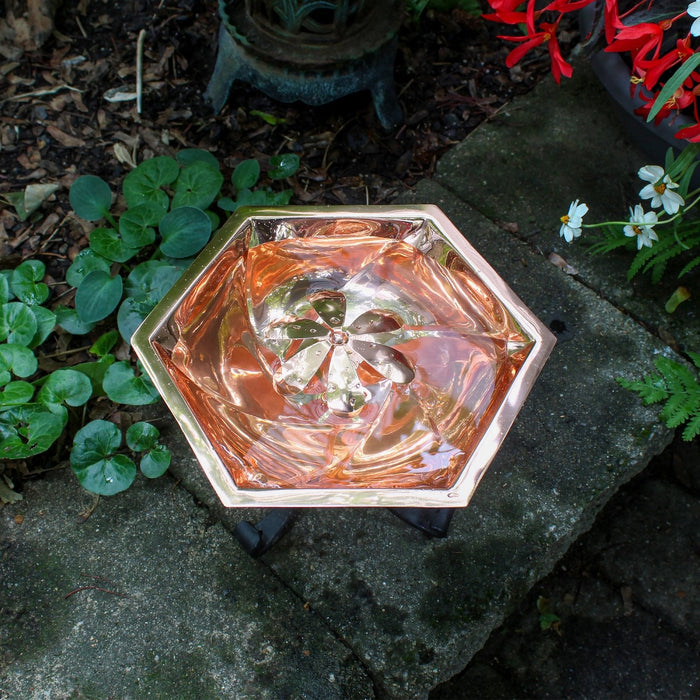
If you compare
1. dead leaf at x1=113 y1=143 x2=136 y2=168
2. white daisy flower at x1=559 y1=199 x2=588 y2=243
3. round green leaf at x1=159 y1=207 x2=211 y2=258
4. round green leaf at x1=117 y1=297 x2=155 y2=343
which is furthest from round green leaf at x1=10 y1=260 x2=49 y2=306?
white daisy flower at x1=559 y1=199 x2=588 y2=243

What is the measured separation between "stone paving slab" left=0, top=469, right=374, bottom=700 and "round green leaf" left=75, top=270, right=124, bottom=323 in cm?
46

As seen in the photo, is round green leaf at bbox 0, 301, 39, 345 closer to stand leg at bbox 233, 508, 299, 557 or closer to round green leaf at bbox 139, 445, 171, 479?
round green leaf at bbox 139, 445, 171, 479

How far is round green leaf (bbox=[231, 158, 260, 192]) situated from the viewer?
82.3 inches

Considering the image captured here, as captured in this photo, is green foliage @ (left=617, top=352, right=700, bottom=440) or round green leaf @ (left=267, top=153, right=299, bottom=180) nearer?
green foliage @ (left=617, top=352, right=700, bottom=440)

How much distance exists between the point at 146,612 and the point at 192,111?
1.64m

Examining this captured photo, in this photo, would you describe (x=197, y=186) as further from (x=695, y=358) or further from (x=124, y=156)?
(x=695, y=358)

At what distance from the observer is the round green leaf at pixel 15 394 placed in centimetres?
178

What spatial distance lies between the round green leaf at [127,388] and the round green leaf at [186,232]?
367mm

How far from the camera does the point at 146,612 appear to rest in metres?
1.64

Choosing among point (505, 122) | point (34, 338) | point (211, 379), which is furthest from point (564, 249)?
point (34, 338)

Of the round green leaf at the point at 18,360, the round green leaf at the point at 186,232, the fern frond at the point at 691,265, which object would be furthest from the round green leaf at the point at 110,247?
the fern frond at the point at 691,265

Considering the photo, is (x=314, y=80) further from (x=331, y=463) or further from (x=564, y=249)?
(x=331, y=463)

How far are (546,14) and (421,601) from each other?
7.34 feet

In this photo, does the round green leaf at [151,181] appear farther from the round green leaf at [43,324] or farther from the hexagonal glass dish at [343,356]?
the hexagonal glass dish at [343,356]
